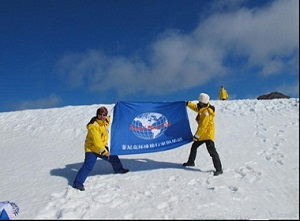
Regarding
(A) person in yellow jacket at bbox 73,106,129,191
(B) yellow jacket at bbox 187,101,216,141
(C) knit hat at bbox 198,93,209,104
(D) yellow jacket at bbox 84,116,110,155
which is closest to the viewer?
(A) person in yellow jacket at bbox 73,106,129,191

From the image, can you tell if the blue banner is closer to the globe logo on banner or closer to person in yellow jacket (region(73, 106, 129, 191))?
the globe logo on banner

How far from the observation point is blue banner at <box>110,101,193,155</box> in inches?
349

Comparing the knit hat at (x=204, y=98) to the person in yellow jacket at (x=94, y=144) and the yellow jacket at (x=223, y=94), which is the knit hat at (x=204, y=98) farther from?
the yellow jacket at (x=223, y=94)

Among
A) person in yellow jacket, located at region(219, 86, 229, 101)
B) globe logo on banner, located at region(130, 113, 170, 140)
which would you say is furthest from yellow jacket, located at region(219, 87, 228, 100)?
globe logo on banner, located at region(130, 113, 170, 140)

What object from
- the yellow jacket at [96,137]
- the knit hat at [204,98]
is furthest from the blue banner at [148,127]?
the knit hat at [204,98]

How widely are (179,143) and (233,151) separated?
5.85 feet

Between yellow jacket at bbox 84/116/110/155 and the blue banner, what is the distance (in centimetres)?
66

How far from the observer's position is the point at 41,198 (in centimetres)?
714

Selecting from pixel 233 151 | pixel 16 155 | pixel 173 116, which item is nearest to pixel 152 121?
pixel 173 116

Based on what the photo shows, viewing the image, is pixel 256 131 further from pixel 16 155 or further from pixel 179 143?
pixel 16 155

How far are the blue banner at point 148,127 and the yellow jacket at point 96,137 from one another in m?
0.66

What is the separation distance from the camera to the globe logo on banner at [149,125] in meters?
9.06

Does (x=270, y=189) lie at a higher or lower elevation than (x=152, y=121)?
lower

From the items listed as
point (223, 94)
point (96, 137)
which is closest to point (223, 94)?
point (223, 94)
